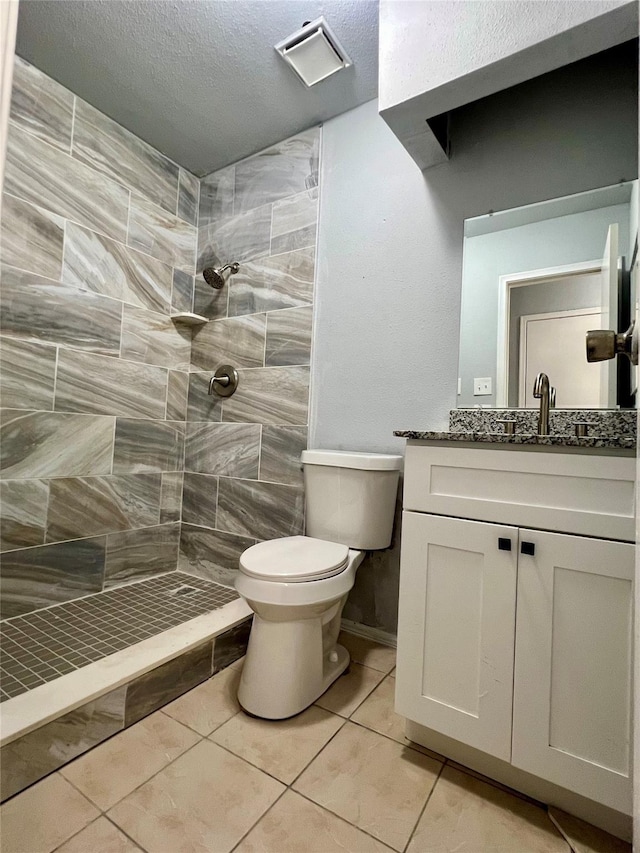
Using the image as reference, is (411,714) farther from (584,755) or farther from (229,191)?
(229,191)

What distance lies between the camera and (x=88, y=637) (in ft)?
4.70

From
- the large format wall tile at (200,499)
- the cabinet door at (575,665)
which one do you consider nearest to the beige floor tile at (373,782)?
the cabinet door at (575,665)

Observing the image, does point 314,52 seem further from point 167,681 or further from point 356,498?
point 167,681

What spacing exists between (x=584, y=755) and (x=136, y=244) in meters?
2.42

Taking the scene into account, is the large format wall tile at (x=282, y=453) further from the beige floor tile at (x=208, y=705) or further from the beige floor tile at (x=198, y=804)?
the beige floor tile at (x=198, y=804)

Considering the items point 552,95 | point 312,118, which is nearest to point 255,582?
point 552,95

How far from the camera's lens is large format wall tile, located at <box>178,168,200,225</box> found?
2.23 m

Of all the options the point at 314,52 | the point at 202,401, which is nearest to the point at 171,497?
the point at 202,401

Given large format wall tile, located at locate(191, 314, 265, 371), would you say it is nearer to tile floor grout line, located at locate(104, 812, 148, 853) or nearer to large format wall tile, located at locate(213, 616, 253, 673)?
large format wall tile, located at locate(213, 616, 253, 673)

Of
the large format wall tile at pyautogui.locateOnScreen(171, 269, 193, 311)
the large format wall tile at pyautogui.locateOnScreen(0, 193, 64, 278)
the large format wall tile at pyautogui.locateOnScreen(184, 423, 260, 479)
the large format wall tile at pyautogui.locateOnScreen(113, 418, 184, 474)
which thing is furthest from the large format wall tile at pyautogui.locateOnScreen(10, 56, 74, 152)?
the large format wall tile at pyautogui.locateOnScreen(184, 423, 260, 479)

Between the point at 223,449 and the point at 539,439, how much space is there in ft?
5.00

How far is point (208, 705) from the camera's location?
4.18 ft

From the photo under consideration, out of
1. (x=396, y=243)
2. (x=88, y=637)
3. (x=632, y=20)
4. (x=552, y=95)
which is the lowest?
(x=88, y=637)

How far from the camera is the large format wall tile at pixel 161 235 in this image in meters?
2.01
